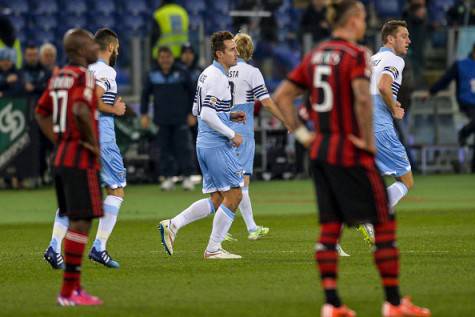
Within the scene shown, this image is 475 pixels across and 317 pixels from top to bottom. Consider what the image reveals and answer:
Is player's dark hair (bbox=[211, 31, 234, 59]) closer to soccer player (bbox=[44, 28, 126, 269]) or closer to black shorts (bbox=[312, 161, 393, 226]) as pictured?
soccer player (bbox=[44, 28, 126, 269])

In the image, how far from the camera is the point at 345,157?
861cm

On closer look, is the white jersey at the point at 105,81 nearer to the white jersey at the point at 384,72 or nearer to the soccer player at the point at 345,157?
the white jersey at the point at 384,72

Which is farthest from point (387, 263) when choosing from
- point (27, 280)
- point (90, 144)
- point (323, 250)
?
point (27, 280)

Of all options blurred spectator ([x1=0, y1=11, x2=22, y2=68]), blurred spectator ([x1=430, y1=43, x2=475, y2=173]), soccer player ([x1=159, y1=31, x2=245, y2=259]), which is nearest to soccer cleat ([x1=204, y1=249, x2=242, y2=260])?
soccer player ([x1=159, y1=31, x2=245, y2=259])

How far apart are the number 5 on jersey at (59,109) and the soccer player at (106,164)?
2165 mm

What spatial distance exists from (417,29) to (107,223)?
50.2 ft

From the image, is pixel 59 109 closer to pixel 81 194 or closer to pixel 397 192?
pixel 81 194

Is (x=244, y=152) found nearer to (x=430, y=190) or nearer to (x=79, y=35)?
(x=79, y=35)

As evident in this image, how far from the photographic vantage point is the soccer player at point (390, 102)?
13.1 meters

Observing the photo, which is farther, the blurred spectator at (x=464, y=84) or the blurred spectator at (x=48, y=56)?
the blurred spectator at (x=464, y=84)

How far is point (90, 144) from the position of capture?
9.62 m

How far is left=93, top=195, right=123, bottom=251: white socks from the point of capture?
12422 millimetres

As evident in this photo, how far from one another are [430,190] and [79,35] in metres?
13.8

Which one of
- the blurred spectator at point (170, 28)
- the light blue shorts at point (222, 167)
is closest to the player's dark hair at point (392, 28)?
the light blue shorts at point (222, 167)
